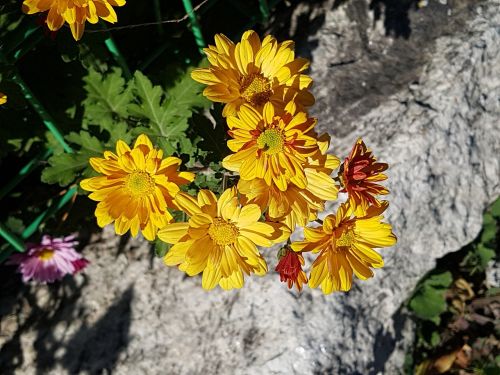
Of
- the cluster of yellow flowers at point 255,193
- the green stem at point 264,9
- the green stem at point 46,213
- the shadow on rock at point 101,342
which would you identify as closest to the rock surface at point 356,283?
the shadow on rock at point 101,342

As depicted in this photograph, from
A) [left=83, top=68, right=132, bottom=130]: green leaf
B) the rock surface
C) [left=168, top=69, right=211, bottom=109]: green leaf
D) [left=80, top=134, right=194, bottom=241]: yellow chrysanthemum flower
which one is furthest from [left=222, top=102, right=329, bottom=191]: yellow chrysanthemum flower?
the rock surface

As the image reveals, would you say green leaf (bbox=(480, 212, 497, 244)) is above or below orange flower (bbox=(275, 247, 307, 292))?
below

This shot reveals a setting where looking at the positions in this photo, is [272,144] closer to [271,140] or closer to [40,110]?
[271,140]

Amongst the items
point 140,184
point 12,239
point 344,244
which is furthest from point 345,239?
point 12,239

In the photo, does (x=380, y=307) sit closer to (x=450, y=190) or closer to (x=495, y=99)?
(x=450, y=190)

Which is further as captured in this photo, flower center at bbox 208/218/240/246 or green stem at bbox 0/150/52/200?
green stem at bbox 0/150/52/200

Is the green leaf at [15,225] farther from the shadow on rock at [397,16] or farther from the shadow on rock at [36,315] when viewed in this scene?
the shadow on rock at [397,16]

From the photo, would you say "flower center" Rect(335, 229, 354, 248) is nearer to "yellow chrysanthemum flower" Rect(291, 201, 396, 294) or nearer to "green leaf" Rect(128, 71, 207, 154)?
Answer: "yellow chrysanthemum flower" Rect(291, 201, 396, 294)
